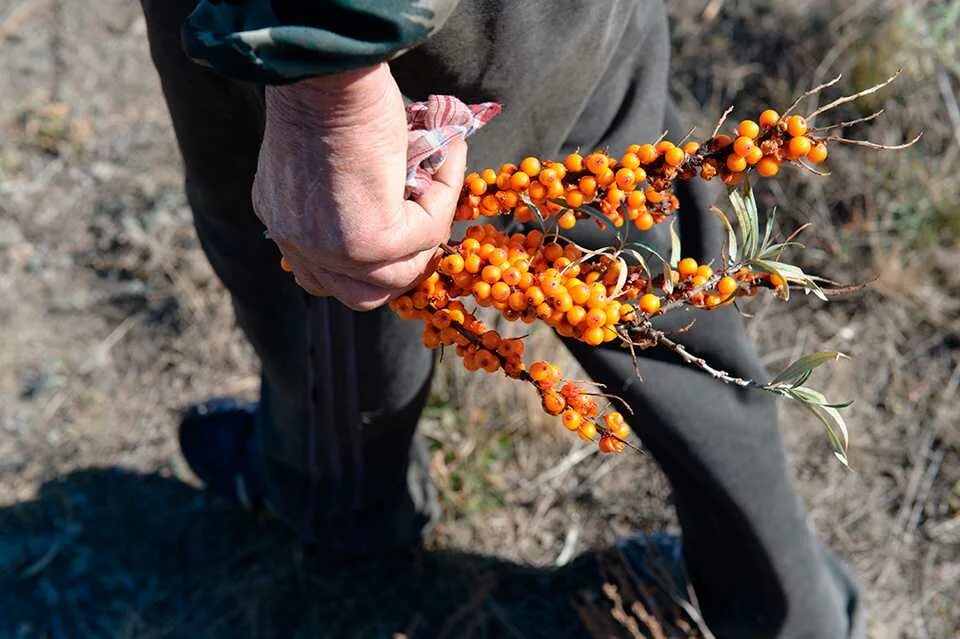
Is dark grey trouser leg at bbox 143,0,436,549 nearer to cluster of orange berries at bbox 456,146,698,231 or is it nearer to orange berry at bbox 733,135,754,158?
cluster of orange berries at bbox 456,146,698,231

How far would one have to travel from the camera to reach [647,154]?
92 cm

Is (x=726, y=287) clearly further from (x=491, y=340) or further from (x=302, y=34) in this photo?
(x=302, y=34)

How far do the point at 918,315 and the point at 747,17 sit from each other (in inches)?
40.6

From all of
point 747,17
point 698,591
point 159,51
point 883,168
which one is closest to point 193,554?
point 698,591

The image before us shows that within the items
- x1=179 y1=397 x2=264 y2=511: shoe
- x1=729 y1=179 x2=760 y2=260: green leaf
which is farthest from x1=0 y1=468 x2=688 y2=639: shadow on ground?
x1=729 y1=179 x2=760 y2=260: green leaf

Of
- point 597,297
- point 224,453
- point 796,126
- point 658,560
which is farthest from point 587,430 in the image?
point 224,453

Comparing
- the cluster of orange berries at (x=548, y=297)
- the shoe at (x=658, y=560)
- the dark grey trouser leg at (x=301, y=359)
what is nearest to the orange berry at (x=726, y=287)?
the cluster of orange berries at (x=548, y=297)

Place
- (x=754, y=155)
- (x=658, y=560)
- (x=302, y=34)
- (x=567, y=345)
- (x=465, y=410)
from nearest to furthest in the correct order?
1. (x=302, y=34)
2. (x=754, y=155)
3. (x=567, y=345)
4. (x=658, y=560)
5. (x=465, y=410)

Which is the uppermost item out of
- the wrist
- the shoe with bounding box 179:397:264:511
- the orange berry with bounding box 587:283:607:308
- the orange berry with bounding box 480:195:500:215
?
the wrist

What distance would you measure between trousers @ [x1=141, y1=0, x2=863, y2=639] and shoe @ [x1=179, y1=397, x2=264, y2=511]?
15 cm

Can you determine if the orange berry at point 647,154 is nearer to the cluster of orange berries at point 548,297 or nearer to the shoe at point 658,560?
the cluster of orange berries at point 548,297

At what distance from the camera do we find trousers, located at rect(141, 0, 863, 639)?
3.54ft

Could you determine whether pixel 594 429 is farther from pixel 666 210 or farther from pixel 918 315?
pixel 918 315

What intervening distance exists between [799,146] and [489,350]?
349 millimetres
